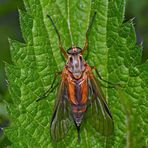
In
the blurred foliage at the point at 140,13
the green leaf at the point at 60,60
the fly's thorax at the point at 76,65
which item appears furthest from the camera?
the blurred foliage at the point at 140,13

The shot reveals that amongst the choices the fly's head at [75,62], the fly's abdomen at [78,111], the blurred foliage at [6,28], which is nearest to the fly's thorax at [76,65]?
the fly's head at [75,62]

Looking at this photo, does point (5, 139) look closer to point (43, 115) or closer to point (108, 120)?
point (43, 115)

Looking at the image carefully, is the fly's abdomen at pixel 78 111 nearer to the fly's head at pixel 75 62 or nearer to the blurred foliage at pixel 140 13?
the fly's head at pixel 75 62

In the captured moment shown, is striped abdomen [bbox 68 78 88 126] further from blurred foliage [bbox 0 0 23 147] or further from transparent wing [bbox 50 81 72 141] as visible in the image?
blurred foliage [bbox 0 0 23 147]

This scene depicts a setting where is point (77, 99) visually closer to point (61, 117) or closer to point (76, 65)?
point (61, 117)

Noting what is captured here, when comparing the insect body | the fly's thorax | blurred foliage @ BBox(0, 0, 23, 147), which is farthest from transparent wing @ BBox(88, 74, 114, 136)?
blurred foliage @ BBox(0, 0, 23, 147)

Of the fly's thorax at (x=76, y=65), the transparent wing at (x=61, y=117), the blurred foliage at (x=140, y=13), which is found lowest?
the transparent wing at (x=61, y=117)

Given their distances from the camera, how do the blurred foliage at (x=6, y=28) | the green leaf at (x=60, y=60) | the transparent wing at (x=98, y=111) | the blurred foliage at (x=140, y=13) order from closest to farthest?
the green leaf at (x=60, y=60)
the transparent wing at (x=98, y=111)
the blurred foliage at (x=6, y=28)
the blurred foliage at (x=140, y=13)

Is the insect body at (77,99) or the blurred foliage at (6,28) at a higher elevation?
the blurred foliage at (6,28)

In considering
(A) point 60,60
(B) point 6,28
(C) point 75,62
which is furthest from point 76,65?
(B) point 6,28
